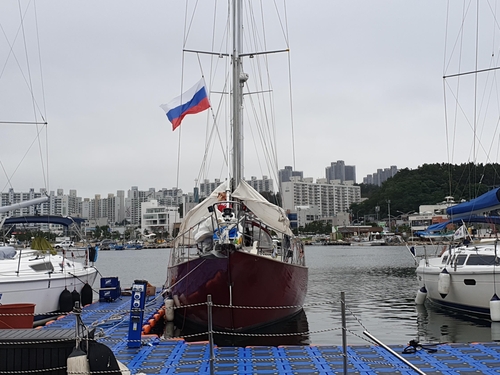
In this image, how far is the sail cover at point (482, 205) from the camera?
17.3 meters

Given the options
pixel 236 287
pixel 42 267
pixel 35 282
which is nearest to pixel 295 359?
pixel 236 287

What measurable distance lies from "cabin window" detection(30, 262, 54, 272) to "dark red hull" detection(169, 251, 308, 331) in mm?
5085

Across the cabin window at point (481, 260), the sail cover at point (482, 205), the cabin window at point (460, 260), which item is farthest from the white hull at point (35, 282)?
the sail cover at point (482, 205)

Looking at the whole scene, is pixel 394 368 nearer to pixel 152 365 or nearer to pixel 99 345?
pixel 152 365

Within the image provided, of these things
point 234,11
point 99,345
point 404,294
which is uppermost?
point 234,11

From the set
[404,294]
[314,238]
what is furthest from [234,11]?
[314,238]

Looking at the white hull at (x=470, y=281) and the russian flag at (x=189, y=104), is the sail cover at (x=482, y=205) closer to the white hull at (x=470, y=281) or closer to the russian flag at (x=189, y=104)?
the white hull at (x=470, y=281)

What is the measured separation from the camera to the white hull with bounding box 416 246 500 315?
52.4ft

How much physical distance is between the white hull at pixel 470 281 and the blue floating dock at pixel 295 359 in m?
5.40

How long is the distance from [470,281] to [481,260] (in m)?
0.75

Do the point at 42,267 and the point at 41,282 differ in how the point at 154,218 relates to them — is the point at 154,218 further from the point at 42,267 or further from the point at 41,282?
the point at 41,282

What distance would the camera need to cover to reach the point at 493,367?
9.25 metres

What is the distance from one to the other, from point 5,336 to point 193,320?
324 inches

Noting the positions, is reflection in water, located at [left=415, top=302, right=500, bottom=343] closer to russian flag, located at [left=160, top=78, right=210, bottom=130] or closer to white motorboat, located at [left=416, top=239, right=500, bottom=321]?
white motorboat, located at [left=416, top=239, right=500, bottom=321]
